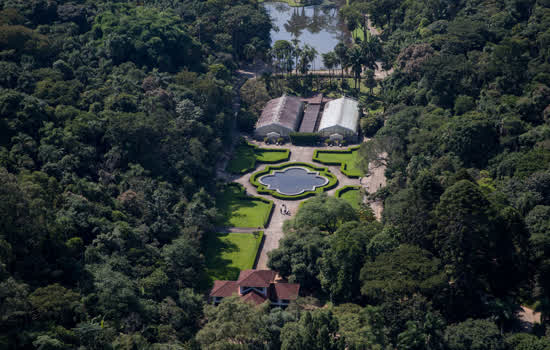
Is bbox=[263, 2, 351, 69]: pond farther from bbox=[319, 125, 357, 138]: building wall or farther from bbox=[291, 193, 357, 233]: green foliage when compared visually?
bbox=[291, 193, 357, 233]: green foliage

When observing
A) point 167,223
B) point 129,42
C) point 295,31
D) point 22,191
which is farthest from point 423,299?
point 295,31

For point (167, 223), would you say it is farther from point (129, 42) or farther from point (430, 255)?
point (129, 42)

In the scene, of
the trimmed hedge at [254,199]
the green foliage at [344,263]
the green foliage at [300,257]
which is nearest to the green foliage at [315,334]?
the green foliage at [344,263]

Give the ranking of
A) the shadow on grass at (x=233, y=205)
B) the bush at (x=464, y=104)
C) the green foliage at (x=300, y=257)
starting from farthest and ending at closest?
1. the bush at (x=464, y=104)
2. the shadow on grass at (x=233, y=205)
3. the green foliage at (x=300, y=257)

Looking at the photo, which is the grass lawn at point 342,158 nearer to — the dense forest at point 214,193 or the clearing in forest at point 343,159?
the clearing in forest at point 343,159

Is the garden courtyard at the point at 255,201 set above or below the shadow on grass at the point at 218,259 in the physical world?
above

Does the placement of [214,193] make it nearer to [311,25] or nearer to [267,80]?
[267,80]

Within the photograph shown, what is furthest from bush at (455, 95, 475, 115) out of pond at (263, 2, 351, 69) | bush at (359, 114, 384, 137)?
pond at (263, 2, 351, 69)
